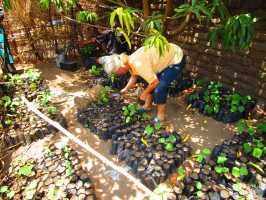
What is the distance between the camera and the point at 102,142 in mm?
3078

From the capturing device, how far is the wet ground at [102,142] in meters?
2.41

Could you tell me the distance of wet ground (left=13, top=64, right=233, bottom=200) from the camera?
2410 mm

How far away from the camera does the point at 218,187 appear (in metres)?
2.19

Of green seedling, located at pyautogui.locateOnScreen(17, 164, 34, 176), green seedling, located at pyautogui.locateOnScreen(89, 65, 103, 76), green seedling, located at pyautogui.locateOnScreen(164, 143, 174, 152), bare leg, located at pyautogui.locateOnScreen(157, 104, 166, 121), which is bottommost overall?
green seedling, located at pyautogui.locateOnScreen(17, 164, 34, 176)

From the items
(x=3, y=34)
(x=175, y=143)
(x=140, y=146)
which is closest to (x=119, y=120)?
(x=140, y=146)

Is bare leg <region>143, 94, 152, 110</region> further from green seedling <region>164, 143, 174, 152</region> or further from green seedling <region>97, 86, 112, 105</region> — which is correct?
green seedling <region>164, 143, 174, 152</region>

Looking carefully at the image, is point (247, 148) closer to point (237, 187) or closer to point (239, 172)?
point (239, 172)

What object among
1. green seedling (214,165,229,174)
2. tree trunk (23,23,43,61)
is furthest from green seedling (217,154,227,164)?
tree trunk (23,23,43,61)

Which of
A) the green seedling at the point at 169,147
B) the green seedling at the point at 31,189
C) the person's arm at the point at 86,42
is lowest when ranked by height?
the green seedling at the point at 31,189

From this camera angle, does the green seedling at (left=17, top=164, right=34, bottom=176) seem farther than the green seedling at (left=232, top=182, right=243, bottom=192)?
Yes

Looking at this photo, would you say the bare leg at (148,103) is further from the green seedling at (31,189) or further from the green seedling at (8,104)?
the green seedling at (8,104)

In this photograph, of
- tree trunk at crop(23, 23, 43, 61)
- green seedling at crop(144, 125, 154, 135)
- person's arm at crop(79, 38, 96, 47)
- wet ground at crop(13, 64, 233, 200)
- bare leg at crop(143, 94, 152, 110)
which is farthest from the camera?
person's arm at crop(79, 38, 96, 47)

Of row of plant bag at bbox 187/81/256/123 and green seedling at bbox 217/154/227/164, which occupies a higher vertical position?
row of plant bag at bbox 187/81/256/123

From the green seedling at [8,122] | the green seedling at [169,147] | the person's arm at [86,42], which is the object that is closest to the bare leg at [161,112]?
the green seedling at [169,147]
